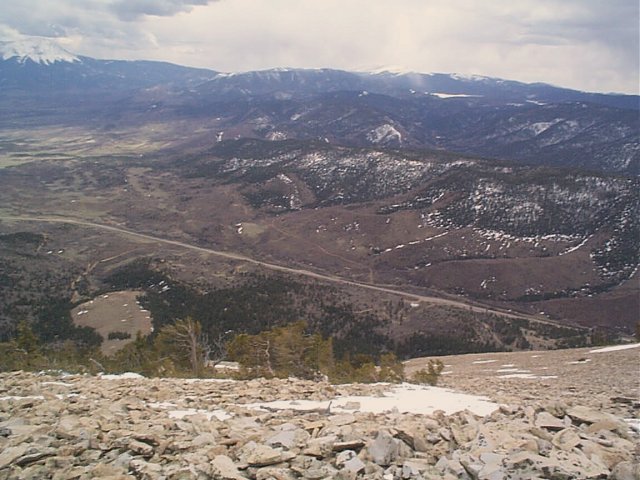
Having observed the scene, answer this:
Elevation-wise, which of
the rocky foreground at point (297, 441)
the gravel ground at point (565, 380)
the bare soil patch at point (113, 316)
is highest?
the rocky foreground at point (297, 441)

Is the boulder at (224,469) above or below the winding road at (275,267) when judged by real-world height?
above

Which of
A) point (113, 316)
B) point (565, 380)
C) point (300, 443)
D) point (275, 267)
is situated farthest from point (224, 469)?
point (275, 267)

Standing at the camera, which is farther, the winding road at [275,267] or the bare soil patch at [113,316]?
the winding road at [275,267]

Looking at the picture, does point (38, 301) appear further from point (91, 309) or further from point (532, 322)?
point (532, 322)

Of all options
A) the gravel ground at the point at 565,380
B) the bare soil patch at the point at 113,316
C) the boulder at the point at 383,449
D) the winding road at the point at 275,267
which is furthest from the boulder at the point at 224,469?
the winding road at the point at 275,267

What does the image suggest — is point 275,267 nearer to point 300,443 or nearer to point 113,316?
point 113,316

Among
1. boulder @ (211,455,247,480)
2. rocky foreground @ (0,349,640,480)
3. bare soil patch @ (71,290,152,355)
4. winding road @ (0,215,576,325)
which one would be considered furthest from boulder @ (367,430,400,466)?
winding road @ (0,215,576,325)

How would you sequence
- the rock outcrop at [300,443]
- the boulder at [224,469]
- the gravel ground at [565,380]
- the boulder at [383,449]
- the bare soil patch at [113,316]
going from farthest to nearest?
the bare soil patch at [113,316]
the gravel ground at [565,380]
the boulder at [383,449]
the rock outcrop at [300,443]
the boulder at [224,469]

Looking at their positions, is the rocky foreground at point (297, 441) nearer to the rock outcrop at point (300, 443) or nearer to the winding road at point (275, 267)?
the rock outcrop at point (300, 443)
